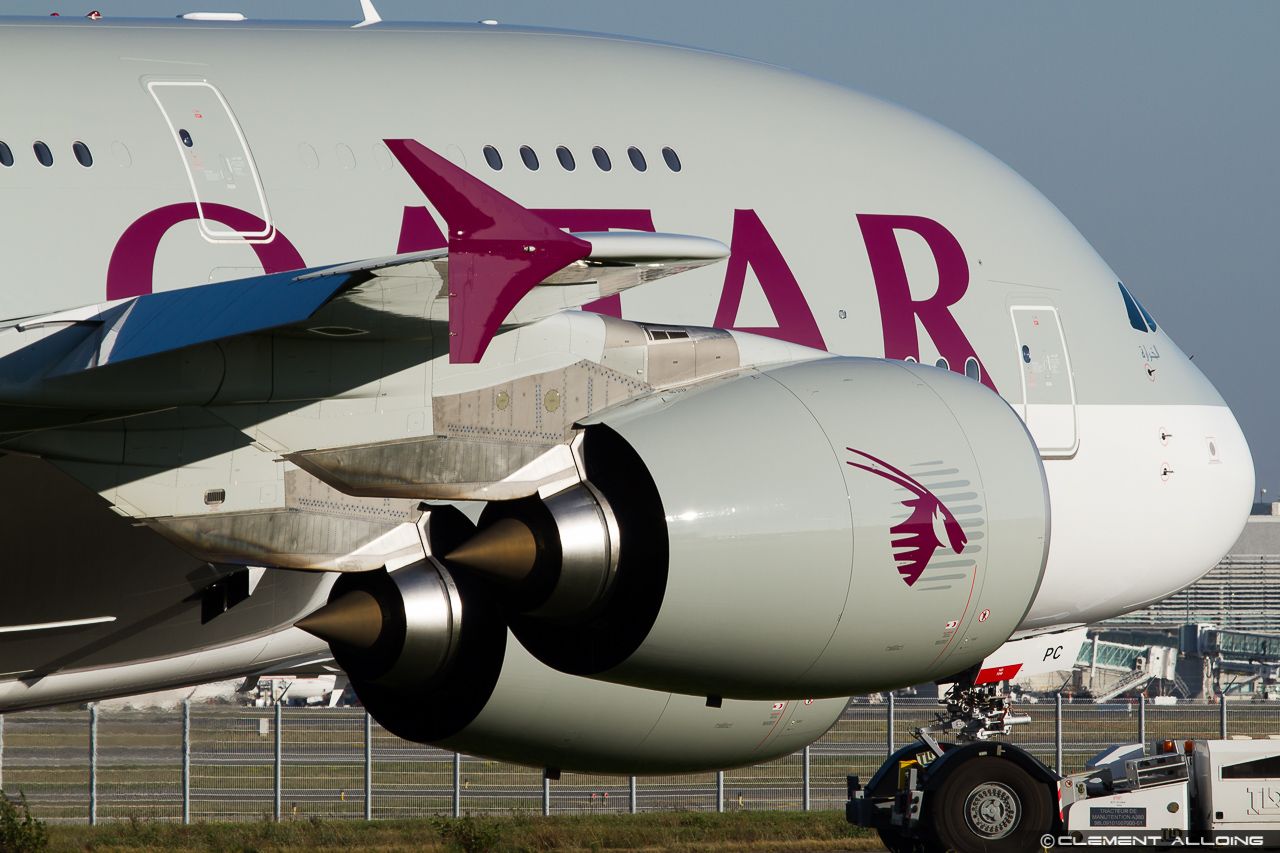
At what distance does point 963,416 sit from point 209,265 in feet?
13.6

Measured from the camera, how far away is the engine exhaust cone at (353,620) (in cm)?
941

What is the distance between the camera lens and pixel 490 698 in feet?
33.6

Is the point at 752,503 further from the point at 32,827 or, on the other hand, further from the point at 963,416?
the point at 32,827

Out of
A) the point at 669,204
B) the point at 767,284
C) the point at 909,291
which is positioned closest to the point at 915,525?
the point at 767,284

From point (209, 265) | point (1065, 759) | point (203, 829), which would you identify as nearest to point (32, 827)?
point (203, 829)

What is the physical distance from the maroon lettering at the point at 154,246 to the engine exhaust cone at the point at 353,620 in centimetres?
188

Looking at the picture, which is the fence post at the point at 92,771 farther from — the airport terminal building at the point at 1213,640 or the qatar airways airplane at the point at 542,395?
the airport terminal building at the point at 1213,640

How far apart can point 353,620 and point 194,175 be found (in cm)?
261

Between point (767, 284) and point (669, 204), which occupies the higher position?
point (669, 204)

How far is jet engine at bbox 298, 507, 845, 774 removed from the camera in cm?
950

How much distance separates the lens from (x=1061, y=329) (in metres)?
12.3

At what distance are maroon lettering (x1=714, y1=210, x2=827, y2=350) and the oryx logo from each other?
8.47ft

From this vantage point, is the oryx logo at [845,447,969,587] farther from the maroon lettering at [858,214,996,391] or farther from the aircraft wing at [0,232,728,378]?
the maroon lettering at [858,214,996,391]

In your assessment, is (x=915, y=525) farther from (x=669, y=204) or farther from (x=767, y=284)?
(x=669, y=204)
